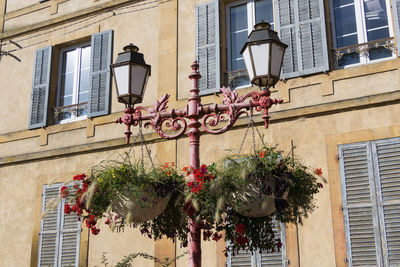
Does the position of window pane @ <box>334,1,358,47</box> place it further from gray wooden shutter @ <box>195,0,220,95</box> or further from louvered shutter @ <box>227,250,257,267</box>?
louvered shutter @ <box>227,250,257,267</box>

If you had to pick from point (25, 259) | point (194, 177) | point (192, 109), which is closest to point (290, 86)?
point (192, 109)

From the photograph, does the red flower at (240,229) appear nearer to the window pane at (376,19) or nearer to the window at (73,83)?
the window pane at (376,19)

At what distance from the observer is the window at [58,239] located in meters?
8.45

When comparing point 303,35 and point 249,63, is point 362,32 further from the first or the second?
point 249,63

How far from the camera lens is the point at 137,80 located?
511cm

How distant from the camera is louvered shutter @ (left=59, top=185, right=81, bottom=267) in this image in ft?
27.7

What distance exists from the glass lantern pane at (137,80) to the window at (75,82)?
3.81 metres

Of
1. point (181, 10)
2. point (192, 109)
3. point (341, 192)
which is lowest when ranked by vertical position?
point (341, 192)

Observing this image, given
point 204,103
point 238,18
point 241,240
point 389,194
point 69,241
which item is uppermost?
point 238,18

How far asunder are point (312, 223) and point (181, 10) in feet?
13.5

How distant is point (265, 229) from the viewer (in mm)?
4449

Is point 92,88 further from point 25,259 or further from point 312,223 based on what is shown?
point 312,223

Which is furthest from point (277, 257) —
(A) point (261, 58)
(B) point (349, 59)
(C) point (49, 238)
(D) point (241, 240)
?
(C) point (49, 238)

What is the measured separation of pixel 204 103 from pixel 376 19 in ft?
8.84
